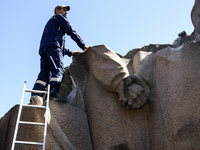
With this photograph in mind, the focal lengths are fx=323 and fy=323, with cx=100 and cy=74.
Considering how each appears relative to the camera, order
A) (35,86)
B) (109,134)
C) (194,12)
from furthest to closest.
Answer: (35,86), (194,12), (109,134)

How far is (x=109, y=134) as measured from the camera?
4801 mm

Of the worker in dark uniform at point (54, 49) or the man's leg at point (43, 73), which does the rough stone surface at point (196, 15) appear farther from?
the man's leg at point (43, 73)

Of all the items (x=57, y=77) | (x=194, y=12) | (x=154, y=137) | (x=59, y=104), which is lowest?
(x=154, y=137)

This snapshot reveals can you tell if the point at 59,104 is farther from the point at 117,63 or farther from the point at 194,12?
the point at 194,12

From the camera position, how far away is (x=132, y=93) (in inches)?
188

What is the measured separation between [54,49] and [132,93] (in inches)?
67.6

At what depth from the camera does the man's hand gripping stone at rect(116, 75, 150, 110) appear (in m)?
4.75

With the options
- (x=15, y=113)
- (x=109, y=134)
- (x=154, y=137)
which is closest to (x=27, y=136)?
(x=15, y=113)

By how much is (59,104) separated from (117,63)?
111cm

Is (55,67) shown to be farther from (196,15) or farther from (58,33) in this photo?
(196,15)

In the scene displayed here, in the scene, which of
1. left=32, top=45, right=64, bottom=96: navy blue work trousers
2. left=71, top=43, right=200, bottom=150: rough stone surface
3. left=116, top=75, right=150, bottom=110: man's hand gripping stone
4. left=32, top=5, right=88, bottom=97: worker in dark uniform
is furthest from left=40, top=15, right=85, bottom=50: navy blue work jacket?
left=116, top=75, right=150, bottom=110: man's hand gripping stone

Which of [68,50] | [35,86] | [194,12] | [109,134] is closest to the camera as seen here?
[109,134]

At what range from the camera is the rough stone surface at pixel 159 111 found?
173 inches

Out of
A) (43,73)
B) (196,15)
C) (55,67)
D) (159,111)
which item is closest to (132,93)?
(159,111)
